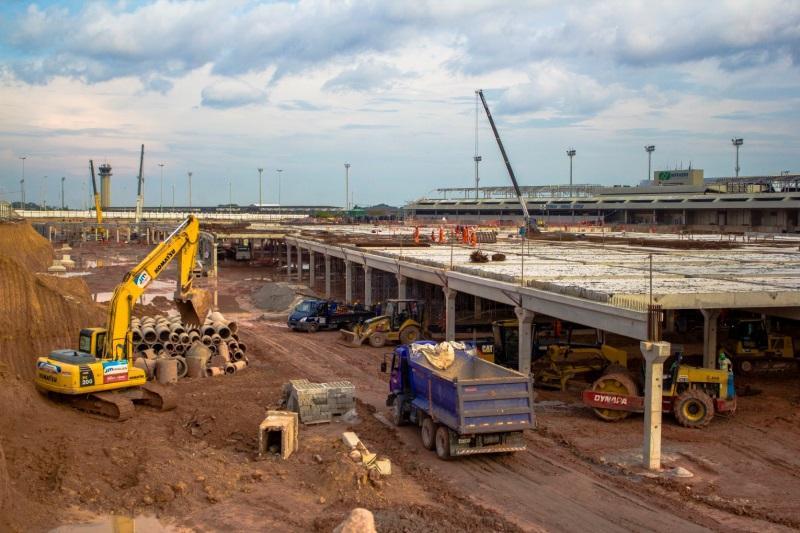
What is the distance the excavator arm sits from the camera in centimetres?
1914

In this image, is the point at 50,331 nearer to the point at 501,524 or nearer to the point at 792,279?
the point at 501,524

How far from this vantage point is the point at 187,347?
81.3 feet

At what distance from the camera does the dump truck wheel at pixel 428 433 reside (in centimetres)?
1597

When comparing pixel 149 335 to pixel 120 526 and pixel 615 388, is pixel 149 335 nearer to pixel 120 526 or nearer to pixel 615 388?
pixel 120 526

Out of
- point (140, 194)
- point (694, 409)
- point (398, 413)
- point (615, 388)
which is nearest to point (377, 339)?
point (398, 413)

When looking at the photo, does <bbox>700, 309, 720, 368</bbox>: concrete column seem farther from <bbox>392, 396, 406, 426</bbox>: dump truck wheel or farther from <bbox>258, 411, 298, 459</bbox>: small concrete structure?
<bbox>258, 411, 298, 459</bbox>: small concrete structure

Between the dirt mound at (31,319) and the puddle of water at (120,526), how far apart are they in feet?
42.2

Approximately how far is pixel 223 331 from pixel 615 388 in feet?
44.3

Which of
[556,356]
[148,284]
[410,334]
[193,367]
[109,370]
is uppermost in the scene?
[148,284]

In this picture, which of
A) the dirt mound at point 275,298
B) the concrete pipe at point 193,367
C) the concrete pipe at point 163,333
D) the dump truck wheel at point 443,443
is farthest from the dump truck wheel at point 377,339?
the dump truck wheel at point 443,443

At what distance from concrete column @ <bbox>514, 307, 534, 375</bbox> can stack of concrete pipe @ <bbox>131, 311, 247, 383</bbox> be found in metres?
9.26

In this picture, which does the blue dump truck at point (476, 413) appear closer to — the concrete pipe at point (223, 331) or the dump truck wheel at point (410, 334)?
the concrete pipe at point (223, 331)

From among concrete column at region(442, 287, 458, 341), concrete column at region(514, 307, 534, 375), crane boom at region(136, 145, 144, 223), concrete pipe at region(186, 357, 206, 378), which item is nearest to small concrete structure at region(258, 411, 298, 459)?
concrete column at region(514, 307, 534, 375)

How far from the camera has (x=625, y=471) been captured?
48.9 feet
